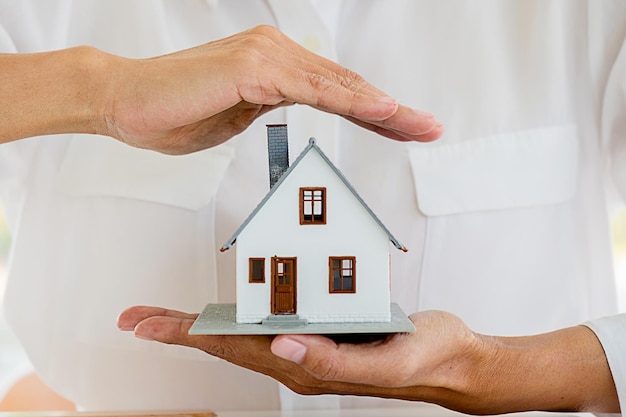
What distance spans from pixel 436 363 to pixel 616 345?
0.99 ft

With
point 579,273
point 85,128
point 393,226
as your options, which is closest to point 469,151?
point 393,226

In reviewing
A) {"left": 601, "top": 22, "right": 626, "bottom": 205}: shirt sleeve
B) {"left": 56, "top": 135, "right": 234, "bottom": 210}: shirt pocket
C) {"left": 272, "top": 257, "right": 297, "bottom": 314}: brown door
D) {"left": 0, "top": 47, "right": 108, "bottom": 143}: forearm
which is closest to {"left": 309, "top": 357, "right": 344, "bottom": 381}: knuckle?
{"left": 272, "top": 257, "right": 297, "bottom": 314}: brown door

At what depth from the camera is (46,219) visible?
1.40 meters

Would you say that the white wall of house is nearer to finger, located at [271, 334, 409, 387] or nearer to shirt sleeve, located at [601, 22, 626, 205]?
finger, located at [271, 334, 409, 387]

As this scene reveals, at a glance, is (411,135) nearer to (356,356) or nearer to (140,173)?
(356,356)

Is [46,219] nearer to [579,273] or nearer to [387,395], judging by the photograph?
[387,395]

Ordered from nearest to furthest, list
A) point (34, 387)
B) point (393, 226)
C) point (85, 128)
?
point (85, 128) → point (393, 226) → point (34, 387)

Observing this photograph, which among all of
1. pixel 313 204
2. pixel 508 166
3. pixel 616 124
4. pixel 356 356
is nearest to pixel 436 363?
pixel 356 356

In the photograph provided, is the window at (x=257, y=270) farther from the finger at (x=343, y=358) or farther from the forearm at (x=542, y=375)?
the forearm at (x=542, y=375)

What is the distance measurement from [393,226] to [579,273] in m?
0.34

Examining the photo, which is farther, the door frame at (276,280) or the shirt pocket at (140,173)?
the shirt pocket at (140,173)

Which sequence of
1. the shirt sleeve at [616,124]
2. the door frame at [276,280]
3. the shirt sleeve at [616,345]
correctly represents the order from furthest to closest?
the shirt sleeve at [616,124], the shirt sleeve at [616,345], the door frame at [276,280]

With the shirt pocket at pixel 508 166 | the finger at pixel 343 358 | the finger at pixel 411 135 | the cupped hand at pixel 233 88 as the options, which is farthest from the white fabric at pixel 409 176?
the finger at pixel 343 358

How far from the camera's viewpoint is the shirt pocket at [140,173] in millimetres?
1329
